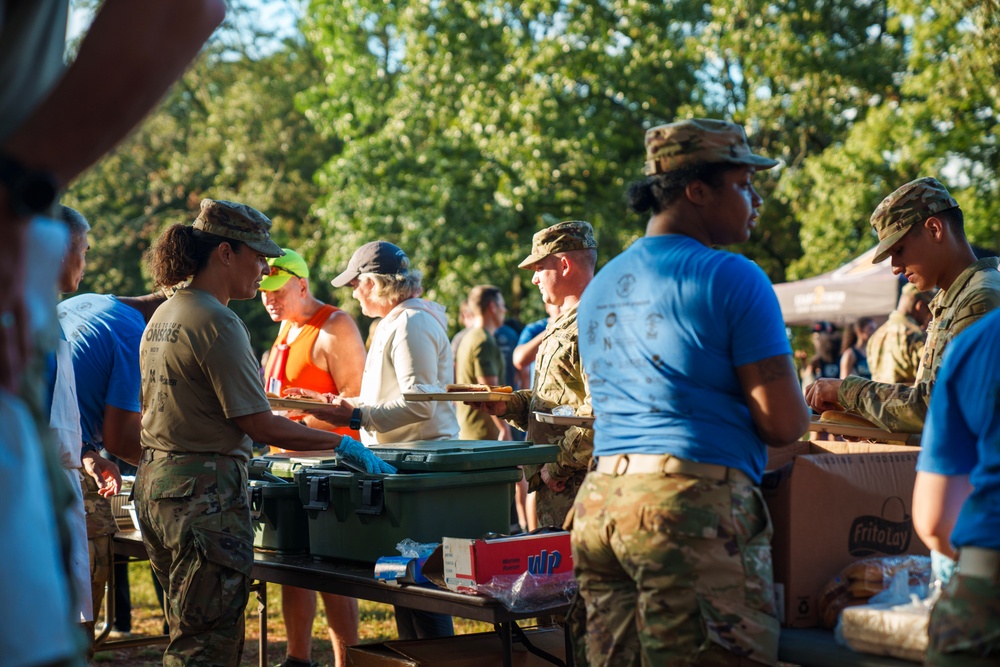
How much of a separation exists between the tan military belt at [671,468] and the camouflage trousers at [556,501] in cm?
178

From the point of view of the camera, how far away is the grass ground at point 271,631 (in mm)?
5941

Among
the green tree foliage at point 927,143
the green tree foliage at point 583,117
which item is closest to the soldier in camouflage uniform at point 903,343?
the green tree foliage at point 927,143

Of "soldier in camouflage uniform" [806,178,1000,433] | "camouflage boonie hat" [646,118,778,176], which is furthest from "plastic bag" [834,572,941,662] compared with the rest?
"camouflage boonie hat" [646,118,778,176]

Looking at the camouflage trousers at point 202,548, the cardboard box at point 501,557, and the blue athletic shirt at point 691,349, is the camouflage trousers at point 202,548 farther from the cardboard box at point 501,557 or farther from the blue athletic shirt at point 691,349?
the blue athletic shirt at point 691,349

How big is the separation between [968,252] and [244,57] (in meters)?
28.2

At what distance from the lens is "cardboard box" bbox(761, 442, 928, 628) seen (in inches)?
108

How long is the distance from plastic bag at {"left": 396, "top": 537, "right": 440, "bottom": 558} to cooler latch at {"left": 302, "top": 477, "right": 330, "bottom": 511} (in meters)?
0.41

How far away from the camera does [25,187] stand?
123 centimetres

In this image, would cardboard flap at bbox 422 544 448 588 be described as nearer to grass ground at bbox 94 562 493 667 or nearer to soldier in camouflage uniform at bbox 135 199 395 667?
soldier in camouflage uniform at bbox 135 199 395 667

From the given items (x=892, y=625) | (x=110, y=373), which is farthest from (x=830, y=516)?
(x=110, y=373)

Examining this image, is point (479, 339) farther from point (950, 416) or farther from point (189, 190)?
point (189, 190)

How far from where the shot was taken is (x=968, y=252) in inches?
142

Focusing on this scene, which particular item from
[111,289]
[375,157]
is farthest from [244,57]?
[375,157]

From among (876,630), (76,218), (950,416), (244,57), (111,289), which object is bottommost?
(876,630)
